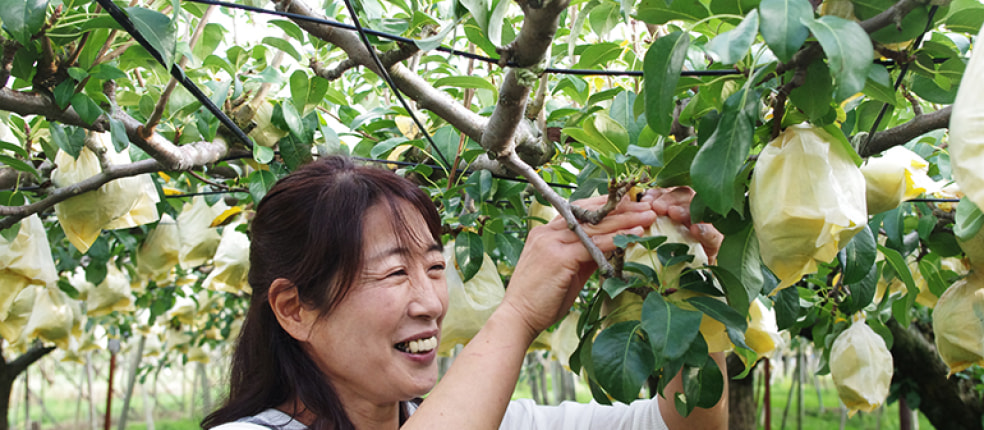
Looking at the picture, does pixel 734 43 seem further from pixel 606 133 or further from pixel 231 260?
pixel 231 260

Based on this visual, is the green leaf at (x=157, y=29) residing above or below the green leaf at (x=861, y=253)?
above

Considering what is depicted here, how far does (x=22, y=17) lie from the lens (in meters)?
0.97

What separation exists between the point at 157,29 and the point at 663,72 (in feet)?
2.34

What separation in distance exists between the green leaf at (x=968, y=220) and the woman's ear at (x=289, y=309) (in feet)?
2.81

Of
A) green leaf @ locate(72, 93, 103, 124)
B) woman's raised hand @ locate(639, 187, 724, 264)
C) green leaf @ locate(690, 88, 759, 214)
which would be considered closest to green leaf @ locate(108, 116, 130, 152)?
green leaf @ locate(72, 93, 103, 124)

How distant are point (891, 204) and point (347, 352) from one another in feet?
2.40

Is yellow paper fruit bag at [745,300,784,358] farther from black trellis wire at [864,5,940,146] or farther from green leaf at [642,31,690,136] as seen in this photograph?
green leaf at [642,31,690,136]

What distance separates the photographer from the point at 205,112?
1538 mm

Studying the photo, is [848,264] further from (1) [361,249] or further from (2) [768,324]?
(1) [361,249]

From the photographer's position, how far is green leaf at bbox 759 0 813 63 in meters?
0.54

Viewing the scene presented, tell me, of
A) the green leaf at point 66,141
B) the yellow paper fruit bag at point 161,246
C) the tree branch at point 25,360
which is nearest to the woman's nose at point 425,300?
the green leaf at point 66,141

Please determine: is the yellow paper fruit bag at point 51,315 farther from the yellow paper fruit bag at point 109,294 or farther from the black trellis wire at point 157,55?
the black trellis wire at point 157,55

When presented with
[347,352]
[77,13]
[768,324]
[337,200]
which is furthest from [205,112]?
[768,324]

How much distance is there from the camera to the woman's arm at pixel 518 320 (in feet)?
2.75
